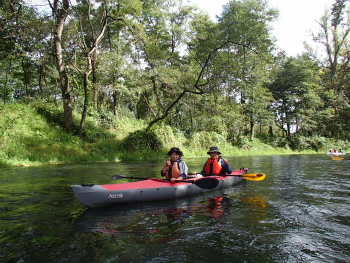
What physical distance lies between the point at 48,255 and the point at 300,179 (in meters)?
7.38

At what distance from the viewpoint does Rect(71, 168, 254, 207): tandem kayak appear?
4281 mm

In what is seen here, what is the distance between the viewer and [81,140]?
13.6 meters

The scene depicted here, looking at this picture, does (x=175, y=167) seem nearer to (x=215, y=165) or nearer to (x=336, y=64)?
(x=215, y=165)

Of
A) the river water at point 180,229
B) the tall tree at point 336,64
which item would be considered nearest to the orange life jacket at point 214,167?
the river water at point 180,229

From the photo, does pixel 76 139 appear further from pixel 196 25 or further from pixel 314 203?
pixel 196 25

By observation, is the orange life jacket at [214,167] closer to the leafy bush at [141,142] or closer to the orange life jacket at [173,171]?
the orange life jacket at [173,171]

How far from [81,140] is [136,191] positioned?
9.89 metres

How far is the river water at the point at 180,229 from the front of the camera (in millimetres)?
2703

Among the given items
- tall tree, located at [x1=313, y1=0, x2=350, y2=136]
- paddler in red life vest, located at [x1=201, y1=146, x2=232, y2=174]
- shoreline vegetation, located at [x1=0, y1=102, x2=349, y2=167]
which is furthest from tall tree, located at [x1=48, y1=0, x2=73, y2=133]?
tall tree, located at [x1=313, y1=0, x2=350, y2=136]

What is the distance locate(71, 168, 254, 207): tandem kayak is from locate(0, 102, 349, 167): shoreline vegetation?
24.5 feet

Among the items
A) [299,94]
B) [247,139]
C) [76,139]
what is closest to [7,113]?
[76,139]

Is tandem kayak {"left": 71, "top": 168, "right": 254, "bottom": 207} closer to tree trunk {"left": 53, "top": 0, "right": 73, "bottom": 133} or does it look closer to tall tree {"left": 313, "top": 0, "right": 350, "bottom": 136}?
tree trunk {"left": 53, "top": 0, "right": 73, "bottom": 133}

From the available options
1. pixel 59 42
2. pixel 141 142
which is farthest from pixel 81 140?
pixel 59 42

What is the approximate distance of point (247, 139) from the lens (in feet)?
79.8
